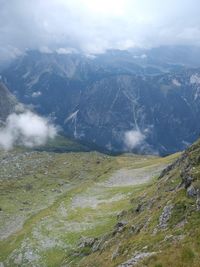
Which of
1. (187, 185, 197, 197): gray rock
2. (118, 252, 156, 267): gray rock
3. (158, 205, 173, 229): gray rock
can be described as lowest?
(118, 252, 156, 267): gray rock

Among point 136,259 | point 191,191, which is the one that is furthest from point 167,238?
point 191,191

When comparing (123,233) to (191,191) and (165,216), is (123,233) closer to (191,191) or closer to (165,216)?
(165,216)

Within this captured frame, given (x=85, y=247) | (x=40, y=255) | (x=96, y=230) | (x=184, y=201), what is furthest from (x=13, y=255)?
(x=184, y=201)

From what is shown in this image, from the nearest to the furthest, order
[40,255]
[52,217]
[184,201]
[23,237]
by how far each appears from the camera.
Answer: [184,201] < [40,255] < [23,237] < [52,217]

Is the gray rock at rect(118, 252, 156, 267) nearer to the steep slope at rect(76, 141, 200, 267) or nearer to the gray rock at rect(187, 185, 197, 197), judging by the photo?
the steep slope at rect(76, 141, 200, 267)

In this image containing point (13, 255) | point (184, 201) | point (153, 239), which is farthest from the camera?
point (13, 255)

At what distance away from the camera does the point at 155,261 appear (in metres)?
41.3

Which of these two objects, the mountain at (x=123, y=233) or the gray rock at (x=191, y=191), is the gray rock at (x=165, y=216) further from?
the gray rock at (x=191, y=191)

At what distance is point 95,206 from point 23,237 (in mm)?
43321

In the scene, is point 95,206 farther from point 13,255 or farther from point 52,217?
point 13,255

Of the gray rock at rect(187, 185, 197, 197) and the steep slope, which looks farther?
the gray rock at rect(187, 185, 197, 197)

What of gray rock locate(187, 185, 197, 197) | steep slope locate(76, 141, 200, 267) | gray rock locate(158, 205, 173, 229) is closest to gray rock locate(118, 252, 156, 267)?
steep slope locate(76, 141, 200, 267)

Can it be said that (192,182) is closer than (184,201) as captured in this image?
No

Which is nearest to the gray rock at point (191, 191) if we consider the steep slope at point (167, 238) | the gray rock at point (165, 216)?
the steep slope at point (167, 238)
